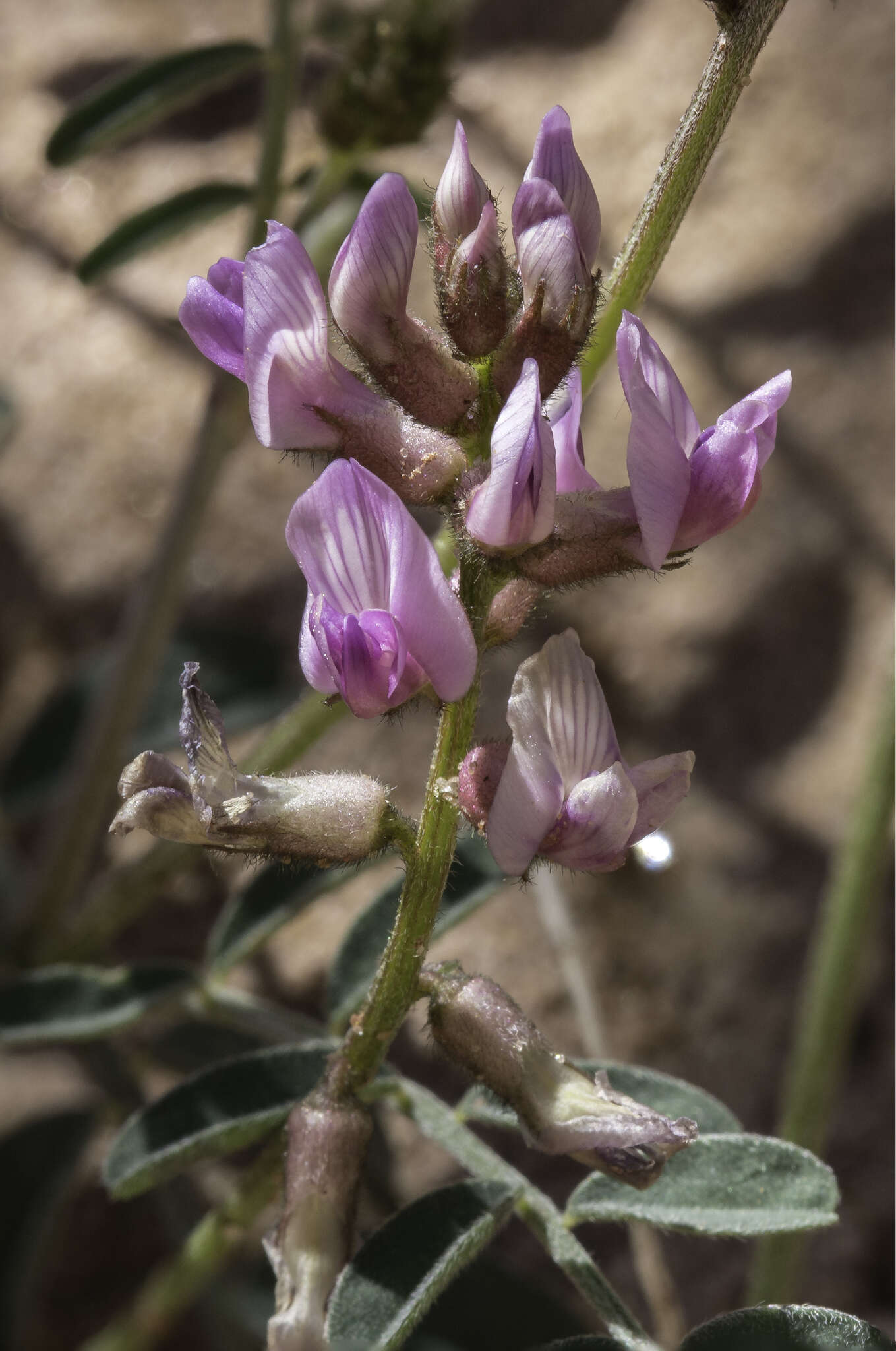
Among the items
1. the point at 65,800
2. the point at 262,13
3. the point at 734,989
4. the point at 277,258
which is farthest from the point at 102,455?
the point at 277,258

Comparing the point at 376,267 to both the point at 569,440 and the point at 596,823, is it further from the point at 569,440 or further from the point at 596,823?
the point at 596,823

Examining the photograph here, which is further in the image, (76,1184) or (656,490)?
(76,1184)

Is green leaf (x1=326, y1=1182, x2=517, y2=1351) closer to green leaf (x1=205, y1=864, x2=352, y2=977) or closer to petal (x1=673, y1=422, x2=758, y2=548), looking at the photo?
green leaf (x1=205, y1=864, x2=352, y2=977)

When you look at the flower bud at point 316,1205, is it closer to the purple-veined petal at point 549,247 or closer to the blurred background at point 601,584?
the purple-veined petal at point 549,247

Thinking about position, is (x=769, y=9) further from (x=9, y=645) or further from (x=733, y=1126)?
(x=9, y=645)

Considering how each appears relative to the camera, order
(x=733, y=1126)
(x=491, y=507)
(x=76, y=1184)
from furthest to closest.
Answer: (x=76, y=1184) → (x=733, y=1126) → (x=491, y=507)

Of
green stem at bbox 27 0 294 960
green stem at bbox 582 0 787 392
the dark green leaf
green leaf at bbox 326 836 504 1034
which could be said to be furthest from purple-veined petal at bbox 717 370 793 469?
the dark green leaf

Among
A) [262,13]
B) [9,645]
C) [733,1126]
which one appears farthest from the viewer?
[262,13]

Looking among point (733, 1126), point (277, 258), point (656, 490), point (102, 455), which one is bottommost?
point (733, 1126)

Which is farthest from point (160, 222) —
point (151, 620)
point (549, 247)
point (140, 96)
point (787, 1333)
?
point (787, 1333)

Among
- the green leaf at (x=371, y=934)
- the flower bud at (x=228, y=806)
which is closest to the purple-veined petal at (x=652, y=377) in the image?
the flower bud at (x=228, y=806)
